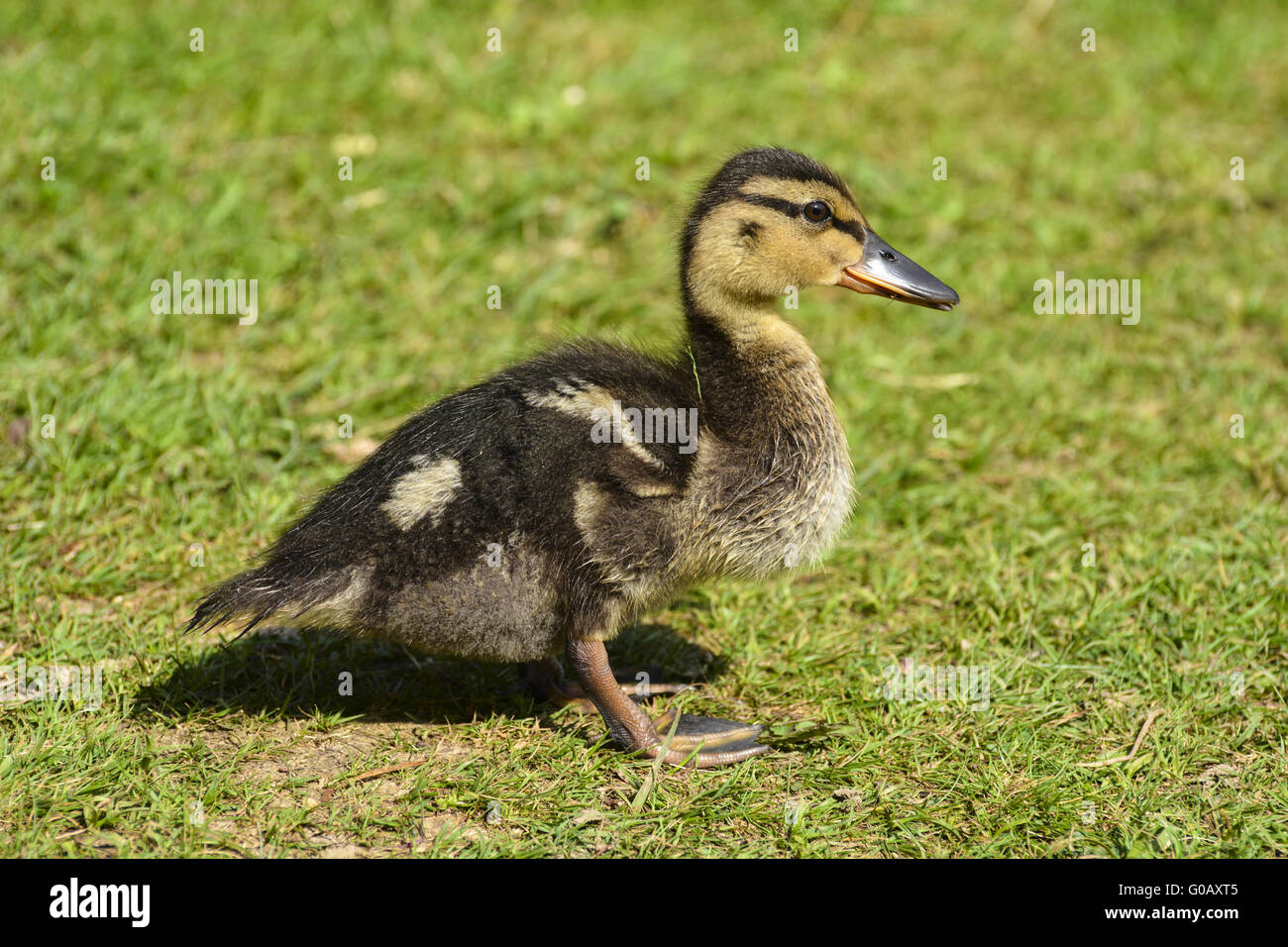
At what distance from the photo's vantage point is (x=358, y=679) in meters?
4.36

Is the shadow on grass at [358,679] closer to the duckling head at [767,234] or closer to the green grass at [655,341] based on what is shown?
the green grass at [655,341]

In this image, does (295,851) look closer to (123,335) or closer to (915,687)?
(915,687)

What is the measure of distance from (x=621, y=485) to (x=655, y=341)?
2.54m

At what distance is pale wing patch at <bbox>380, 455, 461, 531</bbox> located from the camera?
378 cm

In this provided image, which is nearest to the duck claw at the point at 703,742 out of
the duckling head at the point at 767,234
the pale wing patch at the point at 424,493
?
the pale wing patch at the point at 424,493

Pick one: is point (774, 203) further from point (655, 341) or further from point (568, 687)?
point (655, 341)

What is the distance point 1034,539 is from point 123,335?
3.98m

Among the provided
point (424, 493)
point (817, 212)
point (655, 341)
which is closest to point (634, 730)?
point (424, 493)

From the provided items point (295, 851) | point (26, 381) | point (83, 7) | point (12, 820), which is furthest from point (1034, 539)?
point (83, 7)

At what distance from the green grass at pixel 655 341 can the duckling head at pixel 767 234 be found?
490mm

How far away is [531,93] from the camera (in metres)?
7.84

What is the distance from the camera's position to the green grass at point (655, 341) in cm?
382

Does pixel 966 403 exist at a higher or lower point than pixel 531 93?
lower
